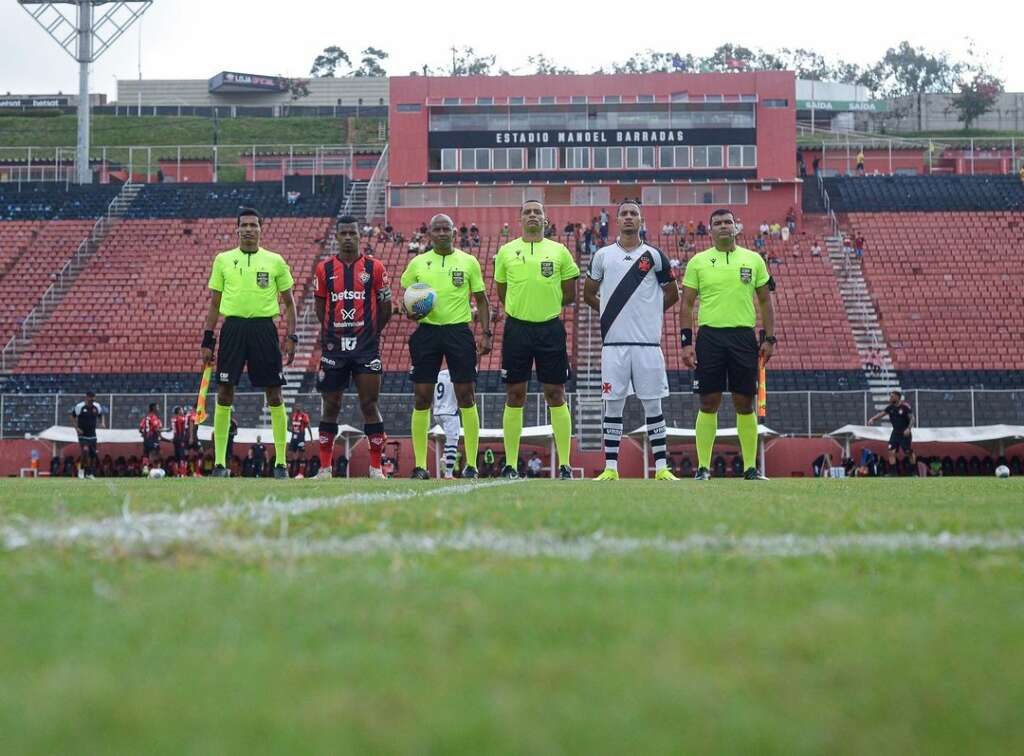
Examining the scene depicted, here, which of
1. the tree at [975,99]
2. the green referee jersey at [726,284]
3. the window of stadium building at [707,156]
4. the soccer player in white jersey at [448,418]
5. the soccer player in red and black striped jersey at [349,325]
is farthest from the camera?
the tree at [975,99]

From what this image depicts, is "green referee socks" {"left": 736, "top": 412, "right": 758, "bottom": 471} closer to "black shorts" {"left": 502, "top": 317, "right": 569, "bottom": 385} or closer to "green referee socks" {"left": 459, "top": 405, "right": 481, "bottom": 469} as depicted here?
"black shorts" {"left": 502, "top": 317, "right": 569, "bottom": 385}

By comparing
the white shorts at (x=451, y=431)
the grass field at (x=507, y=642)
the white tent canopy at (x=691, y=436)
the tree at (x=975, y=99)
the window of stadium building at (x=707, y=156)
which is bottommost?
the white tent canopy at (x=691, y=436)

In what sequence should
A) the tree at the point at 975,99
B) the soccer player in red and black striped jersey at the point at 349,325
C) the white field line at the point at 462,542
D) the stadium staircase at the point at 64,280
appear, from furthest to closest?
the tree at the point at 975,99, the stadium staircase at the point at 64,280, the soccer player in red and black striped jersey at the point at 349,325, the white field line at the point at 462,542

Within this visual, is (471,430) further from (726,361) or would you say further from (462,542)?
(462,542)

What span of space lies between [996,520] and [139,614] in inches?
124

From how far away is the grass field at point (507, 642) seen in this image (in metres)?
1.50

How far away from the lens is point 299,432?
1010 inches

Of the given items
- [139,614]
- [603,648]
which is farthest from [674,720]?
[139,614]

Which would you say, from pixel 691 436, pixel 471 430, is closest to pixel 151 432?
pixel 691 436

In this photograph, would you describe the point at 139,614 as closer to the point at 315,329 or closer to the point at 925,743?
the point at 925,743

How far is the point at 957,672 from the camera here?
1.82 m

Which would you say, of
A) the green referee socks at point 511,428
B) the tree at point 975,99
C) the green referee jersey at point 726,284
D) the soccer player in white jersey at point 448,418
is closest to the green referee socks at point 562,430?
the green referee socks at point 511,428

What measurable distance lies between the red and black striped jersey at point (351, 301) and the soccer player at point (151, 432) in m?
16.0

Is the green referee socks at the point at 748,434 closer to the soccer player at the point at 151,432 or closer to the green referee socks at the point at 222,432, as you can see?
the green referee socks at the point at 222,432
